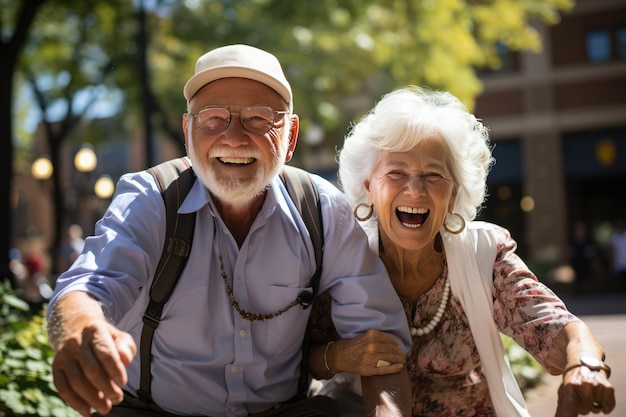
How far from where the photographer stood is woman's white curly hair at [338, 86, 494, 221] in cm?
299

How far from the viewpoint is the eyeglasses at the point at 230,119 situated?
275 cm

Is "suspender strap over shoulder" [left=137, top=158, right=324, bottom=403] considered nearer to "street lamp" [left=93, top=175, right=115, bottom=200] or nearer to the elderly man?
the elderly man

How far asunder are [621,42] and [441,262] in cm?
2085

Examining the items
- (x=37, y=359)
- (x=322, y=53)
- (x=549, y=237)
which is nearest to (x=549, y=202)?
(x=549, y=237)

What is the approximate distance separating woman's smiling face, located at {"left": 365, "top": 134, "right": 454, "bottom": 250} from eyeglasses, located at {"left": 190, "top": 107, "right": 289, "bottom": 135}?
0.53 metres

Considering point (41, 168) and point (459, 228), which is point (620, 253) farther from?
point (459, 228)

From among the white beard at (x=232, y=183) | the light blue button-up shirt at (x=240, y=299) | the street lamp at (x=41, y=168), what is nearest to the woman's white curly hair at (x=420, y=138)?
the light blue button-up shirt at (x=240, y=299)

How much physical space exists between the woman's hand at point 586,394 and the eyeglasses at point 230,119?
136 cm

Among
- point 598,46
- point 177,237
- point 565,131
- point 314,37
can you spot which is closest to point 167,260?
point 177,237

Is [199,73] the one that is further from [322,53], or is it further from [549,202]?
[549,202]

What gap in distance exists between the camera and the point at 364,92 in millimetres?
23469

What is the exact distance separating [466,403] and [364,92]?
824 inches

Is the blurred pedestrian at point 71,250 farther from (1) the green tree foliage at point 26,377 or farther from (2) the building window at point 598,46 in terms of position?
(2) the building window at point 598,46

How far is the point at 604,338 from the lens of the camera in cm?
906
